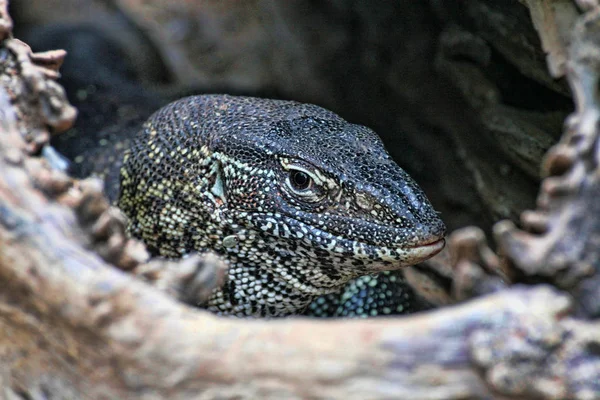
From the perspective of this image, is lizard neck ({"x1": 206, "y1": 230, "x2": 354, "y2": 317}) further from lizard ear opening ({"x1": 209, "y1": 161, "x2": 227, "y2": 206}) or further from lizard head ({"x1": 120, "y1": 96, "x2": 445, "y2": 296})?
lizard ear opening ({"x1": 209, "y1": 161, "x2": 227, "y2": 206})

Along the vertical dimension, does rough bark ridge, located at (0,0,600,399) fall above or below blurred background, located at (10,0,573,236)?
below

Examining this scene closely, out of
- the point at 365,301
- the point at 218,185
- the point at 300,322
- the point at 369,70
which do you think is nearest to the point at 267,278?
the point at 218,185

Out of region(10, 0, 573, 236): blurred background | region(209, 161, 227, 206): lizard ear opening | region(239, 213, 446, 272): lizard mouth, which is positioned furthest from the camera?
region(10, 0, 573, 236): blurred background

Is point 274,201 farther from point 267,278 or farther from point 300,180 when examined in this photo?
point 267,278

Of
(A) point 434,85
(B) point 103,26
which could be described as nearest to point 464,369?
(A) point 434,85

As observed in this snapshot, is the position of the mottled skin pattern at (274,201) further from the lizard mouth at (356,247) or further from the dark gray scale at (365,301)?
the dark gray scale at (365,301)

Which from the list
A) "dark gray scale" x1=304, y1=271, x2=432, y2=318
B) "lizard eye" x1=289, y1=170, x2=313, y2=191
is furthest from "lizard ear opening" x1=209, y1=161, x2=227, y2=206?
"dark gray scale" x1=304, y1=271, x2=432, y2=318

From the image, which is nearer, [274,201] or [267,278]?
[274,201]

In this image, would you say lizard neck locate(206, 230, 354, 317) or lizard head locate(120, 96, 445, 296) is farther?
lizard neck locate(206, 230, 354, 317)
